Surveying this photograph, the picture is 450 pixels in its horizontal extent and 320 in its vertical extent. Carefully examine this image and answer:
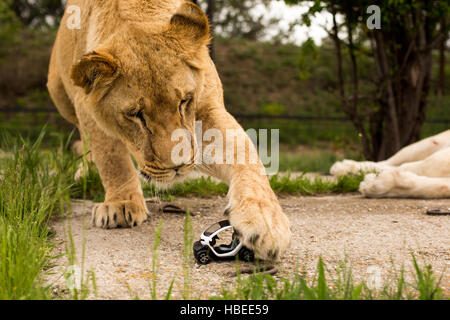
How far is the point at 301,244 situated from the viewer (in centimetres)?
256

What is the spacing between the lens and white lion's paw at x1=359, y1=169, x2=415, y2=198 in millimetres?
4023

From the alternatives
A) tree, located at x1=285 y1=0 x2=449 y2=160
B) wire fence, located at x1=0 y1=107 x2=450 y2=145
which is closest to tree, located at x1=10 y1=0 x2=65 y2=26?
wire fence, located at x1=0 y1=107 x2=450 y2=145

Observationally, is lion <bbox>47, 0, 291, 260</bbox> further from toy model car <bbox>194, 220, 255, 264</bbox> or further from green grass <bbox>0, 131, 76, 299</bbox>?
green grass <bbox>0, 131, 76, 299</bbox>

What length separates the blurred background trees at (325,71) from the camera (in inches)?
227

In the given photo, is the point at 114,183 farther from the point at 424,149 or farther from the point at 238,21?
the point at 238,21

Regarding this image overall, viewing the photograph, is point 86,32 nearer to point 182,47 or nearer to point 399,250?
point 182,47

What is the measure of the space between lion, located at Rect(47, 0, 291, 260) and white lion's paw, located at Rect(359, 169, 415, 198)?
163cm

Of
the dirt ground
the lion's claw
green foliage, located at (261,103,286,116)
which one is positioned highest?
green foliage, located at (261,103,286,116)

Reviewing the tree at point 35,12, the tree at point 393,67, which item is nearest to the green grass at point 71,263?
the tree at point 393,67

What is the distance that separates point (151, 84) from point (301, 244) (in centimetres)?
116

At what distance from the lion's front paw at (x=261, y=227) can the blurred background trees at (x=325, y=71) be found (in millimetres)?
1856

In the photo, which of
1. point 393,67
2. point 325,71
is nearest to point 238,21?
point 325,71

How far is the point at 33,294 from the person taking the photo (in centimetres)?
158

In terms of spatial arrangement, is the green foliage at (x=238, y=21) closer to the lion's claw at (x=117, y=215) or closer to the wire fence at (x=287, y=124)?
the wire fence at (x=287, y=124)
